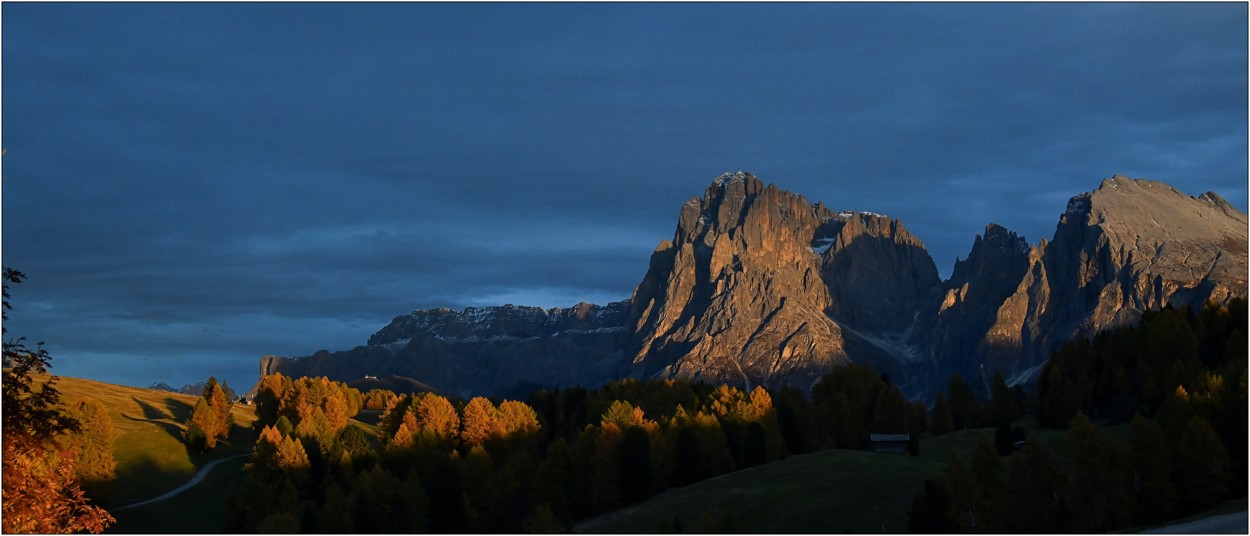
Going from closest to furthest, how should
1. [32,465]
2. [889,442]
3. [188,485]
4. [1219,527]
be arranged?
[32,465] → [1219,527] → [188,485] → [889,442]

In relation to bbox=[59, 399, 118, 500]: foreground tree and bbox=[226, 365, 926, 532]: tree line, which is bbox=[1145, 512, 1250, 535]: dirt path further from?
bbox=[59, 399, 118, 500]: foreground tree

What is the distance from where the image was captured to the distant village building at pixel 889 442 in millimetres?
129250

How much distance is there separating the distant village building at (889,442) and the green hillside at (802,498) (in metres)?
19.1

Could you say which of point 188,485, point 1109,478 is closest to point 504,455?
point 188,485

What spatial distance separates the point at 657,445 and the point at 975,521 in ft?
142

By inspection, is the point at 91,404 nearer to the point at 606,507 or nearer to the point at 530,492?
the point at 530,492

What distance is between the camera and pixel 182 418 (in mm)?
153125

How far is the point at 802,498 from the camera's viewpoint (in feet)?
295

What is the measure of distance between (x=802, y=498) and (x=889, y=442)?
148 feet

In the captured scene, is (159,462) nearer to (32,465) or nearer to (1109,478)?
(1109,478)

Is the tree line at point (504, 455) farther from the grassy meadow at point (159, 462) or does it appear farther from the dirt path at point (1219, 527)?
the dirt path at point (1219, 527)

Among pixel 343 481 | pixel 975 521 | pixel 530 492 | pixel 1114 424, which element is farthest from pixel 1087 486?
pixel 343 481

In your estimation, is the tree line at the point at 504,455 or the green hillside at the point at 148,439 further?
the green hillside at the point at 148,439

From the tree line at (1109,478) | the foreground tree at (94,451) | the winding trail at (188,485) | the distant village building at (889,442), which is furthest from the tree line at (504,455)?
the tree line at (1109,478)
